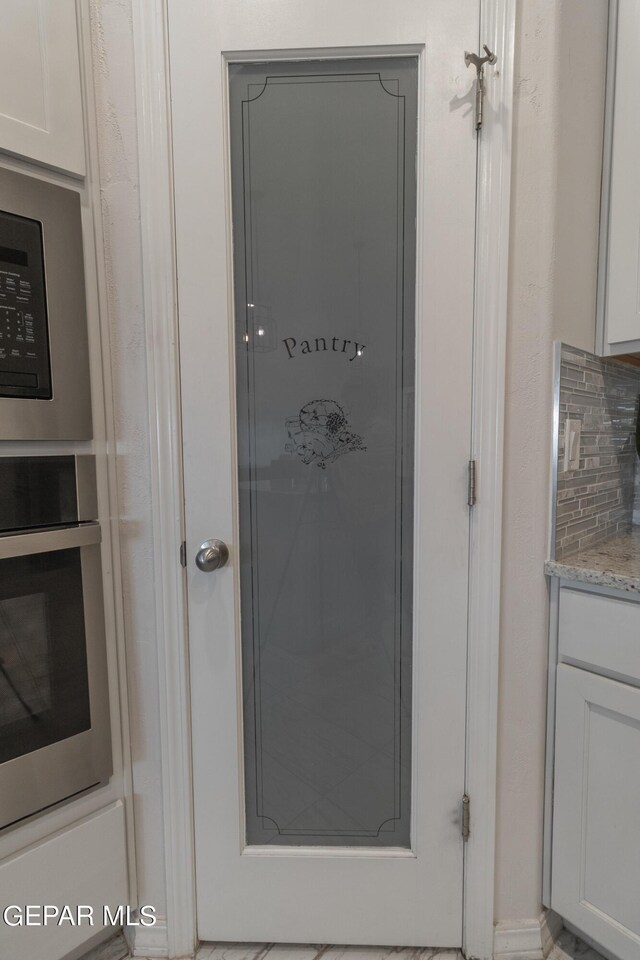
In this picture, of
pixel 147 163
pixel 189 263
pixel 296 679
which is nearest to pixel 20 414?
pixel 189 263

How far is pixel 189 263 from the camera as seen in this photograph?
115 cm

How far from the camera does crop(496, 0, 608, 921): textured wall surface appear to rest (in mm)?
1104

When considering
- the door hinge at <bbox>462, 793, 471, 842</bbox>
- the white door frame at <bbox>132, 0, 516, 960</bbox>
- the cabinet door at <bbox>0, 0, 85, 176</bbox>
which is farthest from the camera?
the door hinge at <bbox>462, 793, 471, 842</bbox>

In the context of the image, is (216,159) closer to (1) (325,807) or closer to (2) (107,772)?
(2) (107,772)

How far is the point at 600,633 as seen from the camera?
111 cm

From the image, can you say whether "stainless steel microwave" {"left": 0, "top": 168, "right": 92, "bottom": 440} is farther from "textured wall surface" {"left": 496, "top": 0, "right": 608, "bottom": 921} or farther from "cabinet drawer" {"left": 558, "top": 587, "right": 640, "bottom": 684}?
"cabinet drawer" {"left": 558, "top": 587, "right": 640, "bottom": 684}

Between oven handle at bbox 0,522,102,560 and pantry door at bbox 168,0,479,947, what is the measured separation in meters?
0.23

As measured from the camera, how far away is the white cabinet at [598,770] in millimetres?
1074

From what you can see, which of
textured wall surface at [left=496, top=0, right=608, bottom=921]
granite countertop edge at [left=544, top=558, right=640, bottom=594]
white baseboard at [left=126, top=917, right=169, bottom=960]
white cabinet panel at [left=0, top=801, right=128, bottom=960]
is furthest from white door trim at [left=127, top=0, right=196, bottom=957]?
granite countertop edge at [left=544, top=558, right=640, bottom=594]

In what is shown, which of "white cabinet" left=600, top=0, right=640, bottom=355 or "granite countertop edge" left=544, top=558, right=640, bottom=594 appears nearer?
"granite countertop edge" left=544, top=558, right=640, bottom=594

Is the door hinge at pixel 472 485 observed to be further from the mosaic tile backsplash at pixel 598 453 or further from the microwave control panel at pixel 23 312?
the microwave control panel at pixel 23 312

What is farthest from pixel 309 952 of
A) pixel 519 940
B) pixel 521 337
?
pixel 521 337

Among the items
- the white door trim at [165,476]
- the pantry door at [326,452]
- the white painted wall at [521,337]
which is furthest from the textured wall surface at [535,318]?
the white door trim at [165,476]

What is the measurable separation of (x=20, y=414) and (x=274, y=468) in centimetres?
55
